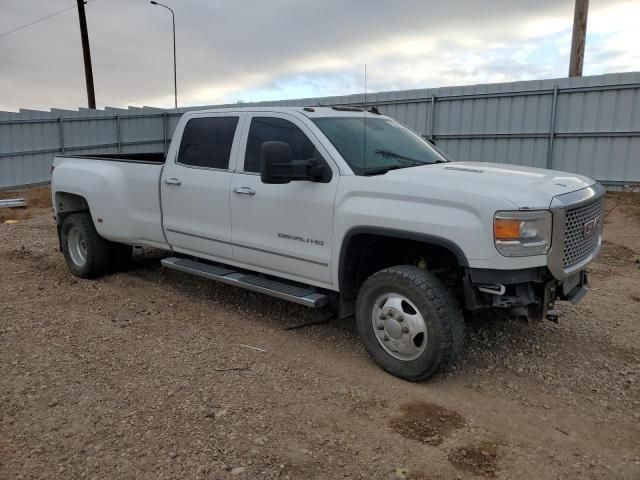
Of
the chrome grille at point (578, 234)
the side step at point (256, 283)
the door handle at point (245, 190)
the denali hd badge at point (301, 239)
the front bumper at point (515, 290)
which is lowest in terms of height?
the side step at point (256, 283)

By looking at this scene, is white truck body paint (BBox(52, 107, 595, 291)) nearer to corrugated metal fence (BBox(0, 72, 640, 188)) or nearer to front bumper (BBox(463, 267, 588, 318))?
front bumper (BBox(463, 267, 588, 318))

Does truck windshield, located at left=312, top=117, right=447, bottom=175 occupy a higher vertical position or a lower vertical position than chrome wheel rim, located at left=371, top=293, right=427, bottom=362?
higher

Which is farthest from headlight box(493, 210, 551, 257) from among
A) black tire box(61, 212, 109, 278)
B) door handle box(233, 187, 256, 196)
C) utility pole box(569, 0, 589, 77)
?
utility pole box(569, 0, 589, 77)

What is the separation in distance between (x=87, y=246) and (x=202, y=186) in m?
2.24

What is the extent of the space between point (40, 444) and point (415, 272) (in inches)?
102

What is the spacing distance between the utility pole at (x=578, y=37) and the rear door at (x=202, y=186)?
34.2ft

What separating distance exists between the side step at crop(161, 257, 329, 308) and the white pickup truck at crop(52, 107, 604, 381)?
2 centimetres

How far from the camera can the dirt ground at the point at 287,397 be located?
10.3ft

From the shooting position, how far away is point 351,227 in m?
4.25

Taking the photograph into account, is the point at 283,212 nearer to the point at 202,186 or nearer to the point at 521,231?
the point at 202,186

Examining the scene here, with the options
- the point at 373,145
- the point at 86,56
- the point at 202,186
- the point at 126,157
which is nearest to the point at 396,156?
the point at 373,145

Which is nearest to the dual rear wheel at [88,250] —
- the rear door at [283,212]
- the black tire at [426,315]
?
the rear door at [283,212]

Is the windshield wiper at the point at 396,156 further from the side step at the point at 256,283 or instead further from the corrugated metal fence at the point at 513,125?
the corrugated metal fence at the point at 513,125

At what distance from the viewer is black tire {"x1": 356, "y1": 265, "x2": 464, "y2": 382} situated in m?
3.89
